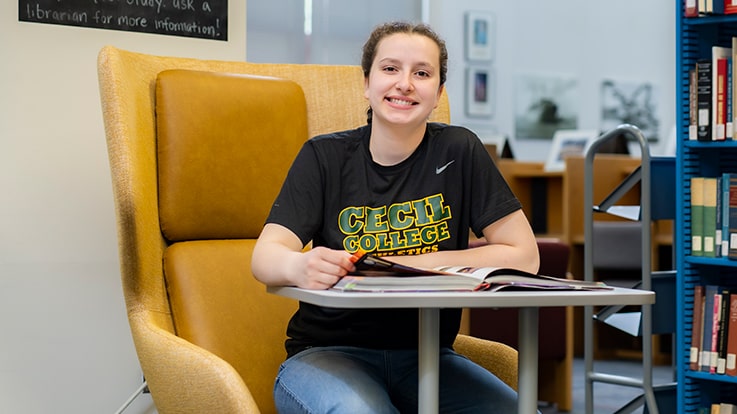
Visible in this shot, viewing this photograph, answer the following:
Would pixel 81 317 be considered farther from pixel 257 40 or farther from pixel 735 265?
pixel 257 40

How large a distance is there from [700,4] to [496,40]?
462 cm

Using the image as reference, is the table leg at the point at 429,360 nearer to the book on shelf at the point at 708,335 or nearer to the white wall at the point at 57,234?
the white wall at the point at 57,234

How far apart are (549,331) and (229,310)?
2159 millimetres

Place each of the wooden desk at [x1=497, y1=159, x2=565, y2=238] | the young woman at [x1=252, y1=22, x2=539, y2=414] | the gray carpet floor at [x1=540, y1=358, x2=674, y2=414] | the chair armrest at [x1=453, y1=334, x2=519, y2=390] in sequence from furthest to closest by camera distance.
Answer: the wooden desk at [x1=497, y1=159, x2=565, y2=238] < the gray carpet floor at [x1=540, y1=358, x2=674, y2=414] < the chair armrest at [x1=453, y1=334, x2=519, y2=390] < the young woman at [x1=252, y1=22, x2=539, y2=414]

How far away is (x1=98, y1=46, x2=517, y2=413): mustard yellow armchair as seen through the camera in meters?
1.88

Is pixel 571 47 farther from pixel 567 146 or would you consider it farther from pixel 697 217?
pixel 697 217

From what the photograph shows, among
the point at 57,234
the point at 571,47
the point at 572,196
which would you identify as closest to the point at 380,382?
the point at 57,234

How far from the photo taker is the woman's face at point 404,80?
5.46 ft

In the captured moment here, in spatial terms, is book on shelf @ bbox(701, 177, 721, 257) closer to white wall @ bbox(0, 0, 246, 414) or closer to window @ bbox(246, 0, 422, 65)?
white wall @ bbox(0, 0, 246, 414)

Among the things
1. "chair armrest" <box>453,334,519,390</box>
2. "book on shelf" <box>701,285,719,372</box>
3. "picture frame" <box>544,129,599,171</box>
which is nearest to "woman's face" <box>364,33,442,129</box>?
"chair armrest" <box>453,334,519,390</box>

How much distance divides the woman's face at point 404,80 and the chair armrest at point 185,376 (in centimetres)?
53

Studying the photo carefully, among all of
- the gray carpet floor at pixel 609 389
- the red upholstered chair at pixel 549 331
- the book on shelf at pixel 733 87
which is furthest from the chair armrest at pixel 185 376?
the gray carpet floor at pixel 609 389

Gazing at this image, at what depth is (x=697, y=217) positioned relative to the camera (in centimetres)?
277

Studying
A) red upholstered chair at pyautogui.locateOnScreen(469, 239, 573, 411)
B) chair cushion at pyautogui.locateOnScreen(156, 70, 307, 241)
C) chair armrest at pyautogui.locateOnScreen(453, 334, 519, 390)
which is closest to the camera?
chair armrest at pyautogui.locateOnScreen(453, 334, 519, 390)
